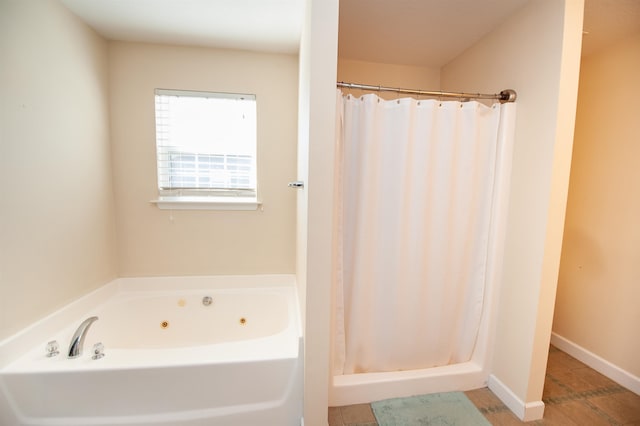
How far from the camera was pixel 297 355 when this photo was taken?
53.1 inches

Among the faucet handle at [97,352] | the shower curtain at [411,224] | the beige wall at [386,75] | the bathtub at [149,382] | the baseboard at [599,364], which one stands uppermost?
the beige wall at [386,75]

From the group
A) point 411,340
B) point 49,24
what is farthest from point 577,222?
point 49,24

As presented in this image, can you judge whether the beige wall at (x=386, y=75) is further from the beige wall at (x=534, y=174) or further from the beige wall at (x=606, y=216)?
the beige wall at (x=606, y=216)

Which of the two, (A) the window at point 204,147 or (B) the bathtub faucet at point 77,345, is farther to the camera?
(A) the window at point 204,147

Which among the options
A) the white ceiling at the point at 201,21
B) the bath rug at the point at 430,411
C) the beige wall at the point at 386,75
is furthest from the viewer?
the beige wall at the point at 386,75

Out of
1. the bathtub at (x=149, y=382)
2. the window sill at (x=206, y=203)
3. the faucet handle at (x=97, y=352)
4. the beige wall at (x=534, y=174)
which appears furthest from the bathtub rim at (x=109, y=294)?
the beige wall at (x=534, y=174)

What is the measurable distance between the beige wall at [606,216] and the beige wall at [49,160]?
355 centimetres

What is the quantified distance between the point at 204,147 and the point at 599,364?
3331 millimetres

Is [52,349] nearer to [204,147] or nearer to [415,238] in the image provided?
[204,147]

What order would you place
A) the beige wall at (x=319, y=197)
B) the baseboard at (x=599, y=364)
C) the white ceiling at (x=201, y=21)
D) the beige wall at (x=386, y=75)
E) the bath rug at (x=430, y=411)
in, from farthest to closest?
the beige wall at (x=386, y=75), the baseboard at (x=599, y=364), the white ceiling at (x=201, y=21), the bath rug at (x=430, y=411), the beige wall at (x=319, y=197)

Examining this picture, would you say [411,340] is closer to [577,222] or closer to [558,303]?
[558,303]

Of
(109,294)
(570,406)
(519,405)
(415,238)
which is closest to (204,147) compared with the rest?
(109,294)

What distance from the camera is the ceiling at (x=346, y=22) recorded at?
1.51 metres

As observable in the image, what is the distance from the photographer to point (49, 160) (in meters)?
1.46
